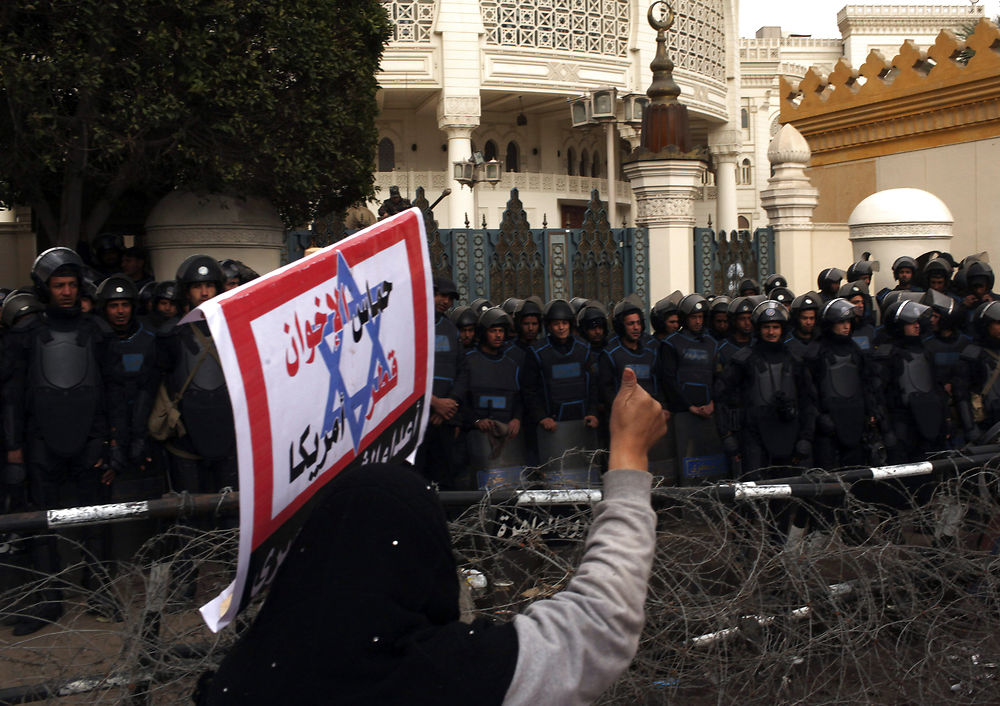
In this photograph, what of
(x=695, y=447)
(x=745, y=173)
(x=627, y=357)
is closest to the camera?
(x=627, y=357)

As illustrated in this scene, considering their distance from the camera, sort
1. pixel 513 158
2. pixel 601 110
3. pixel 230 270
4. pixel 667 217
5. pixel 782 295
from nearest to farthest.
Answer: pixel 230 270 → pixel 782 295 → pixel 667 217 → pixel 601 110 → pixel 513 158

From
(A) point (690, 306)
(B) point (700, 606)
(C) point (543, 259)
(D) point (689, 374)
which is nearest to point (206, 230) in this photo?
(C) point (543, 259)

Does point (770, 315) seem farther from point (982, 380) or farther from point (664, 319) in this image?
point (982, 380)

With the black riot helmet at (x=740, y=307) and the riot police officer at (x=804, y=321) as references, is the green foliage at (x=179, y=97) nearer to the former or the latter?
the black riot helmet at (x=740, y=307)

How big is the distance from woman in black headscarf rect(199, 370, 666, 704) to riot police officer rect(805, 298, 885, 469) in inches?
221

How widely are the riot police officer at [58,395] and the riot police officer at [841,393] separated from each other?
4717 mm

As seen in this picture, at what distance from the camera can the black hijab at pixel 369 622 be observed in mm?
1514

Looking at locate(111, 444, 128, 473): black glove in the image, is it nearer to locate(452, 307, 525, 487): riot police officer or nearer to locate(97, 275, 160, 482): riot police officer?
locate(97, 275, 160, 482): riot police officer

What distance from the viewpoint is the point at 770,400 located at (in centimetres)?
684

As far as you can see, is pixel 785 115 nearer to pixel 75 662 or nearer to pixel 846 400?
pixel 846 400

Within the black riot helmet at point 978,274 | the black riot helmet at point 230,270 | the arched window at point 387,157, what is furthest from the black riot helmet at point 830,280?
the arched window at point 387,157

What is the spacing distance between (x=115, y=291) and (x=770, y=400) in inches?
169

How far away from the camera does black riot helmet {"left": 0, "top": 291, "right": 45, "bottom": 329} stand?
5934mm

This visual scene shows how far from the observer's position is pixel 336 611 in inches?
60.0
